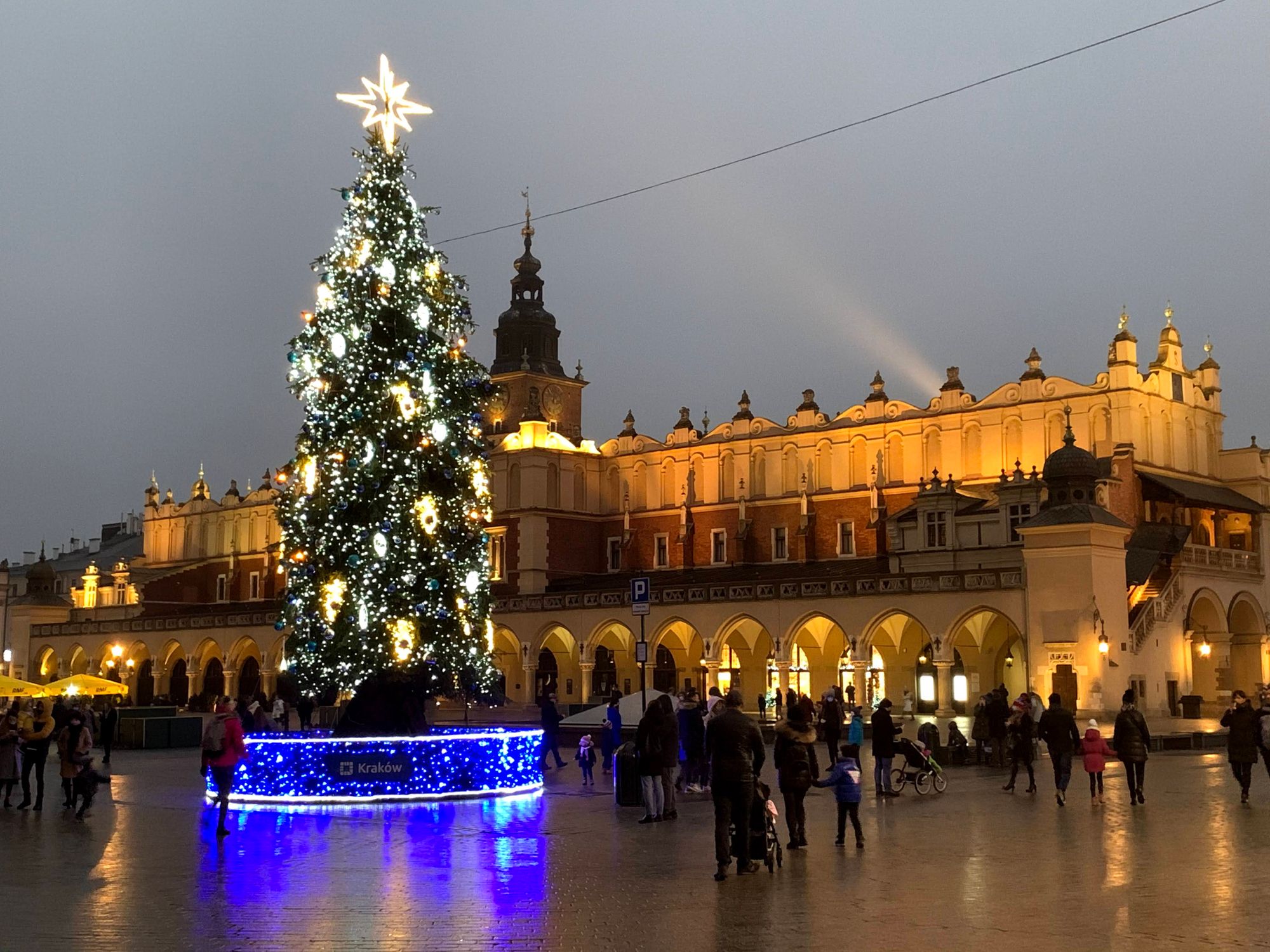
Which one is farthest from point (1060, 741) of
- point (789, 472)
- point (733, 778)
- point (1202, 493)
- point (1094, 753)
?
point (789, 472)

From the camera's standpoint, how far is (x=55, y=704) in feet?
85.1

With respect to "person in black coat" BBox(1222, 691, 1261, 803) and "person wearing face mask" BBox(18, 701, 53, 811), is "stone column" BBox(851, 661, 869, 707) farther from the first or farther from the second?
"person wearing face mask" BBox(18, 701, 53, 811)

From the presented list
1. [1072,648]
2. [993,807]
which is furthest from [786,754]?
[1072,648]

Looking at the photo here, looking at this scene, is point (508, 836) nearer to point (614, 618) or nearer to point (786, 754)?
point (786, 754)

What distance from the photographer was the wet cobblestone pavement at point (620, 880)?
962cm

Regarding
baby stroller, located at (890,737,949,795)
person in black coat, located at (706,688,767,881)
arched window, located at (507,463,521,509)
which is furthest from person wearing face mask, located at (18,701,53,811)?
arched window, located at (507,463,521,509)

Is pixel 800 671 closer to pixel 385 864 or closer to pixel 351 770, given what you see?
pixel 351 770

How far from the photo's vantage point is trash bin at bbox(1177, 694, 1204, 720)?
42875 mm

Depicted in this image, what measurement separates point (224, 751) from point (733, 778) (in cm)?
638

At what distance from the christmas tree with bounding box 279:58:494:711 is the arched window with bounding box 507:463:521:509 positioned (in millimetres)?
41496

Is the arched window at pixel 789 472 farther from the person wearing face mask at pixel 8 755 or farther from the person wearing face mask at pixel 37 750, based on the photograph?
the person wearing face mask at pixel 8 755

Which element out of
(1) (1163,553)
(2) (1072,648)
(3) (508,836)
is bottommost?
(3) (508,836)

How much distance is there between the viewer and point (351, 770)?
63.9 ft

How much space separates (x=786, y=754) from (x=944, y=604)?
106ft
